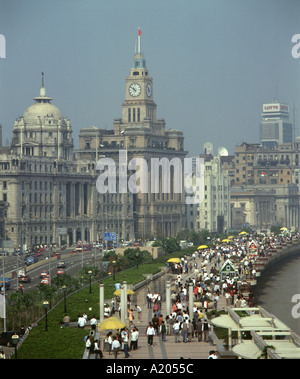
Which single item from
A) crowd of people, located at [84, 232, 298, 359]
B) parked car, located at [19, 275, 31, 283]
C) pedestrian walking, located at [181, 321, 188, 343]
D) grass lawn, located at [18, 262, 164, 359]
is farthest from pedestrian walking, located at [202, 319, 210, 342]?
parked car, located at [19, 275, 31, 283]

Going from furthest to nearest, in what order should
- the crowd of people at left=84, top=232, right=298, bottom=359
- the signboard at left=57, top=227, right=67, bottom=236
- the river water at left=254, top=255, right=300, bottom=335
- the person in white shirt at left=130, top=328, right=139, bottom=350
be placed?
the signboard at left=57, top=227, right=67, bottom=236 < the river water at left=254, top=255, right=300, bottom=335 < the crowd of people at left=84, top=232, right=298, bottom=359 < the person in white shirt at left=130, top=328, right=139, bottom=350

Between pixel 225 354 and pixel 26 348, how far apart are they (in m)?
11.1

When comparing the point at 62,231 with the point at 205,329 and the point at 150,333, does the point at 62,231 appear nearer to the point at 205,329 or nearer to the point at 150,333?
the point at 205,329

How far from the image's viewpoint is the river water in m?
91.0

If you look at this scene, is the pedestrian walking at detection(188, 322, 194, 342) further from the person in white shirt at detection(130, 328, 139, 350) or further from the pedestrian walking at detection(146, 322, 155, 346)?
the person in white shirt at detection(130, 328, 139, 350)

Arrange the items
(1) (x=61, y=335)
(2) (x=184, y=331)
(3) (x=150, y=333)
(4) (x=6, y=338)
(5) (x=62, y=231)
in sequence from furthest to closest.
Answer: (5) (x=62, y=231) < (4) (x=6, y=338) < (1) (x=61, y=335) < (2) (x=184, y=331) < (3) (x=150, y=333)

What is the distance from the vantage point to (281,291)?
11794 centimetres

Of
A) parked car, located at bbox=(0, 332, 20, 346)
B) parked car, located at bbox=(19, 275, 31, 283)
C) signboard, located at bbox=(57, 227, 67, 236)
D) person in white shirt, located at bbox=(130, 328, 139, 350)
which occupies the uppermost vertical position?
signboard, located at bbox=(57, 227, 67, 236)

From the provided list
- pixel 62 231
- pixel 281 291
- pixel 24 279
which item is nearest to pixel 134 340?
pixel 24 279

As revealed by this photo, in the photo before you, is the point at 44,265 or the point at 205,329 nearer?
Result: the point at 205,329

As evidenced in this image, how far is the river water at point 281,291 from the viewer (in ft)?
299
